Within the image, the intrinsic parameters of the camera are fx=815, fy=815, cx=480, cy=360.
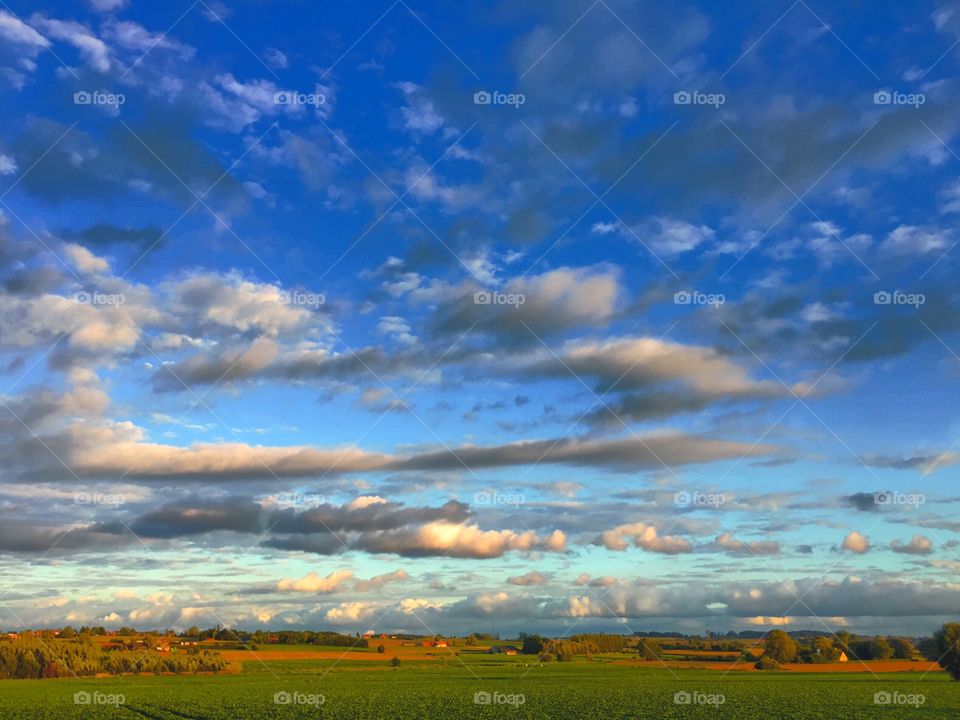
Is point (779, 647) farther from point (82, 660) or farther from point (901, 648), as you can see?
point (82, 660)

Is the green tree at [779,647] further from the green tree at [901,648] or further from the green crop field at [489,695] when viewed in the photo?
the green tree at [901,648]

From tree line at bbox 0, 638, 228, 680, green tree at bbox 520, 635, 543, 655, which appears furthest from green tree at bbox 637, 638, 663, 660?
tree line at bbox 0, 638, 228, 680

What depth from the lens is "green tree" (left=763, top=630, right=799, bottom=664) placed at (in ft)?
359

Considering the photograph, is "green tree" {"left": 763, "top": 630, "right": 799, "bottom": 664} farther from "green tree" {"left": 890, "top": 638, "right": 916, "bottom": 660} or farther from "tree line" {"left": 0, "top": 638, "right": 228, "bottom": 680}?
"tree line" {"left": 0, "top": 638, "right": 228, "bottom": 680}

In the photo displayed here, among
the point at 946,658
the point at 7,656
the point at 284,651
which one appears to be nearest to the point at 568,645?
the point at 284,651

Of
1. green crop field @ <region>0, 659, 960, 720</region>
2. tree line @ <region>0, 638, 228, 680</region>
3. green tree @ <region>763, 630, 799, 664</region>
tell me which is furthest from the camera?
green tree @ <region>763, 630, 799, 664</region>

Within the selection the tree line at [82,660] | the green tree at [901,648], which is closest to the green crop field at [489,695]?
the tree line at [82,660]

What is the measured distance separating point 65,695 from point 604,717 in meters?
45.7

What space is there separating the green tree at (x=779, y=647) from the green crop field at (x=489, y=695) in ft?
22.5

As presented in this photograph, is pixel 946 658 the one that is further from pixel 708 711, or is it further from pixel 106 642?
pixel 106 642

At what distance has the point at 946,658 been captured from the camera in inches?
3743

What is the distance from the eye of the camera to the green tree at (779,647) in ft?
359

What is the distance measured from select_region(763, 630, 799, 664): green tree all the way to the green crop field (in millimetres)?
6854

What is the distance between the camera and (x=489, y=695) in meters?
60.9
